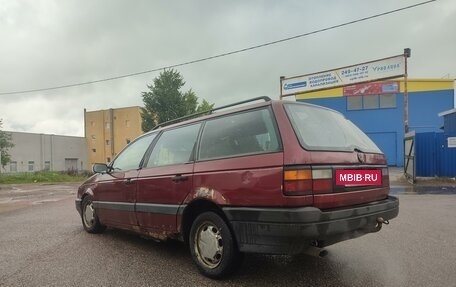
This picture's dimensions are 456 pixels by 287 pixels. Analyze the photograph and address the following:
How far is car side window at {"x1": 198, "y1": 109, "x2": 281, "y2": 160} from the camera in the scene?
376cm

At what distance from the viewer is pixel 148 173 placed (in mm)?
5074

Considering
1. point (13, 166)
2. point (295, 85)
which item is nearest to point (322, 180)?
point (295, 85)

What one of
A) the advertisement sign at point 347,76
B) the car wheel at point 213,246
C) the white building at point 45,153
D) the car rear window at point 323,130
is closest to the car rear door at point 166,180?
the car wheel at point 213,246

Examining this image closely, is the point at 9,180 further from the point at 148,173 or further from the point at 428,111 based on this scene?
the point at 428,111

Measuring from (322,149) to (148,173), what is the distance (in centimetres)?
239

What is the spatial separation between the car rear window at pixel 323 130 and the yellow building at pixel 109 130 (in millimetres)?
57149

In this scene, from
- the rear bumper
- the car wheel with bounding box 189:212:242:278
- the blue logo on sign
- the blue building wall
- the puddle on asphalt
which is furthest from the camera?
the blue building wall

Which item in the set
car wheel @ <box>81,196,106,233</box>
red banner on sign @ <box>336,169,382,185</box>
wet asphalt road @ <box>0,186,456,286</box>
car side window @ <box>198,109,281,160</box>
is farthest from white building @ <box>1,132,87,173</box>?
red banner on sign @ <box>336,169,382,185</box>

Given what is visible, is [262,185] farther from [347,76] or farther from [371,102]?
[371,102]

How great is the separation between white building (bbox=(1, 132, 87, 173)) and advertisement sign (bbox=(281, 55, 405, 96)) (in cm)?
3990

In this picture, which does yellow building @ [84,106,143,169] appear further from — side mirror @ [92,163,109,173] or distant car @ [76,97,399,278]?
distant car @ [76,97,399,278]

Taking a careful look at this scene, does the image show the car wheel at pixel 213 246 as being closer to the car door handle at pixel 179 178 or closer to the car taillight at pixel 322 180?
the car door handle at pixel 179 178

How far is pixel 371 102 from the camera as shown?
3406 centimetres

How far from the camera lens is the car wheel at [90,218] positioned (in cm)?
643
